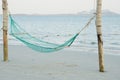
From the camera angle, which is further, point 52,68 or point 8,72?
point 52,68

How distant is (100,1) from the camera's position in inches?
259

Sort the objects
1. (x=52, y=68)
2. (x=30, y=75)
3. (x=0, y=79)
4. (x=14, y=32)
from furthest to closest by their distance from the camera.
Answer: (x=14, y=32)
(x=52, y=68)
(x=30, y=75)
(x=0, y=79)

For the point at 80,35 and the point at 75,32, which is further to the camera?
the point at 75,32

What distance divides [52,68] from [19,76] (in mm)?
1248

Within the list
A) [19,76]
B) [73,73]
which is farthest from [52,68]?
[19,76]

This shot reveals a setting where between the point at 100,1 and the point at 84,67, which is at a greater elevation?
the point at 100,1

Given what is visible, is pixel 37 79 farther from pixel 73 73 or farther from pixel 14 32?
pixel 14 32

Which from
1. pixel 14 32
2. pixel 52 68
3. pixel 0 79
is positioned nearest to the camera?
pixel 0 79

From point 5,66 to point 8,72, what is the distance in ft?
2.40

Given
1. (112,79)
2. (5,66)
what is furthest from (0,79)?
(112,79)

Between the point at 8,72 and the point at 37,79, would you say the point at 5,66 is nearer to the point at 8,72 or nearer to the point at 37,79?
the point at 8,72

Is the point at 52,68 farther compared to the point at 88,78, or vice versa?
the point at 52,68

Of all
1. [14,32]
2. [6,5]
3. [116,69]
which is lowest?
[116,69]

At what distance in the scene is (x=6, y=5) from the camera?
7734 mm
